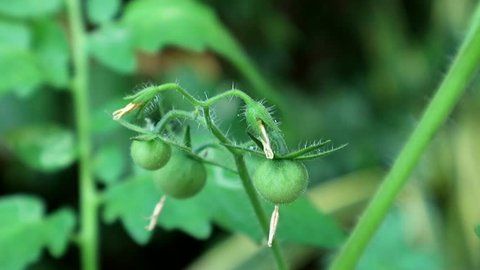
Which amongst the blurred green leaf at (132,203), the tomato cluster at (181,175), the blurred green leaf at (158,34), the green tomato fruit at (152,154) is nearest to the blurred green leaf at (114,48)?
the blurred green leaf at (158,34)

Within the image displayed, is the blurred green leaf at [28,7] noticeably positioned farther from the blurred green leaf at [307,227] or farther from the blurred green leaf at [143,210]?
the blurred green leaf at [307,227]

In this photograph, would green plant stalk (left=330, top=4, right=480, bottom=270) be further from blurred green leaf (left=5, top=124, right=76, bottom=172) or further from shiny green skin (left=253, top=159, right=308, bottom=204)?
blurred green leaf (left=5, top=124, right=76, bottom=172)

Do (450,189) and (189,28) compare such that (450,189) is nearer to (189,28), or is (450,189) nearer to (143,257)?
(143,257)

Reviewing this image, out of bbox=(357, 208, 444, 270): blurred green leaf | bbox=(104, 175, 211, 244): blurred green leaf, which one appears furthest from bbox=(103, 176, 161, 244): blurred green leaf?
bbox=(357, 208, 444, 270): blurred green leaf

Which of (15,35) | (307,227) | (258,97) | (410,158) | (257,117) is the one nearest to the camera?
(257,117)

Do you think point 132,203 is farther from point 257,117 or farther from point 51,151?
point 257,117

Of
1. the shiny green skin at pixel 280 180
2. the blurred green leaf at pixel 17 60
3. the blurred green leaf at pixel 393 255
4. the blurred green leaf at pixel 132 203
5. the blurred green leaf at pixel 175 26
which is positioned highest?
the blurred green leaf at pixel 175 26

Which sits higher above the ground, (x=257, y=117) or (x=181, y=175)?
(x=257, y=117)

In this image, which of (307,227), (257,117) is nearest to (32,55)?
(307,227)
